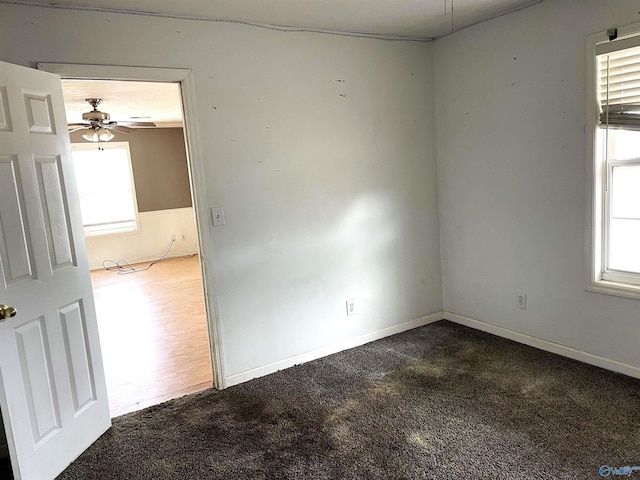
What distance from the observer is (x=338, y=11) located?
9.48ft

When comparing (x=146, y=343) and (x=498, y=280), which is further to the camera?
(x=146, y=343)

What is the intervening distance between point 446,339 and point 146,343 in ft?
8.62

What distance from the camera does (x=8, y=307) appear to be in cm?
200

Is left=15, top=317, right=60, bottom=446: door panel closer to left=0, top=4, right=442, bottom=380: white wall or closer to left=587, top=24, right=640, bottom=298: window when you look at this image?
left=0, top=4, right=442, bottom=380: white wall

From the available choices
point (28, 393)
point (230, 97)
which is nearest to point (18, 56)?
point (230, 97)

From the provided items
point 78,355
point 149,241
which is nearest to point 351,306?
point 78,355

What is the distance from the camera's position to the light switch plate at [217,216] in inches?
117

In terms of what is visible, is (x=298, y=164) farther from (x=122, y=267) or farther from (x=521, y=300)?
(x=122, y=267)

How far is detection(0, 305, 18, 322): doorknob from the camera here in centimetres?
196

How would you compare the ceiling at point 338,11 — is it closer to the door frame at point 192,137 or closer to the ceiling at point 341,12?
the ceiling at point 341,12

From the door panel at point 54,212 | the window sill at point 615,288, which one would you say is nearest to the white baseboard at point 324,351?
the door panel at point 54,212

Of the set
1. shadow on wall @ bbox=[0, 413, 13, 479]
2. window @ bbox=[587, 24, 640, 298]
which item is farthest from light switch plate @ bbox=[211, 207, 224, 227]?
window @ bbox=[587, 24, 640, 298]

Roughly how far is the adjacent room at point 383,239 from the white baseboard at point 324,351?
2 centimetres

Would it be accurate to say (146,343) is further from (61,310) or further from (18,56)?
(18,56)
